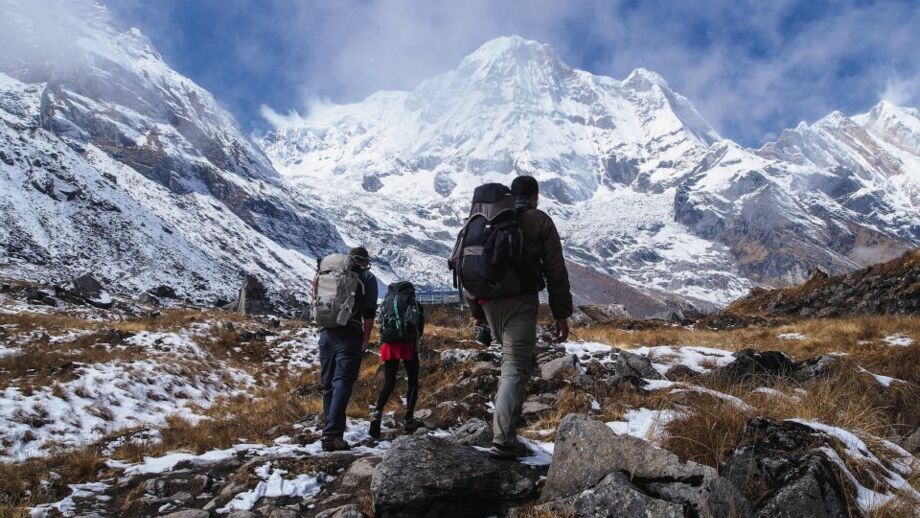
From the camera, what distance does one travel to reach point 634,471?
12.1ft

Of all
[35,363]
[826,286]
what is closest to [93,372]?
[35,363]

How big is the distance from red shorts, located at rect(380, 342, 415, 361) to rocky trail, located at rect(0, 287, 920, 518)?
1154mm

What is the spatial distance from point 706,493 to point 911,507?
127 cm

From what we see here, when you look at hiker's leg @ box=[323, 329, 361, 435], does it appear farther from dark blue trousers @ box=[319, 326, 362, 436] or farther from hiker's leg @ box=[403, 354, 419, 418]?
hiker's leg @ box=[403, 354, 419, 418]

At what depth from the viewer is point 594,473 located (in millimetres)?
3830

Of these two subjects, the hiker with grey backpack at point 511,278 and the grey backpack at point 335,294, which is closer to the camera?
the hiker with grey backpack at point 511,278

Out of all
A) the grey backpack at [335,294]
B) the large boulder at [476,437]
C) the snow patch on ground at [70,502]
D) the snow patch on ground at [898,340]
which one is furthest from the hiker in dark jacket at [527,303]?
the snow patch on ground at [898,340]

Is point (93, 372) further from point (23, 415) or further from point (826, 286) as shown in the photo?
point (826, 286)

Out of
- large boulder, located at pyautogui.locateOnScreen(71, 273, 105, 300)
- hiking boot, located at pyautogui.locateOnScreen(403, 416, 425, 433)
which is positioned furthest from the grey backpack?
large boulder, located at pyautogui.locateOnScreen(71, 273, 105, 300)

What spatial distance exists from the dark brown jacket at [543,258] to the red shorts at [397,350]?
377cm

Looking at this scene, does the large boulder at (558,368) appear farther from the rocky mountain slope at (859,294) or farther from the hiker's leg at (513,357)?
the rocky mountain slope at (859,294)

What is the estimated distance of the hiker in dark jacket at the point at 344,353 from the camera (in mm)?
6949

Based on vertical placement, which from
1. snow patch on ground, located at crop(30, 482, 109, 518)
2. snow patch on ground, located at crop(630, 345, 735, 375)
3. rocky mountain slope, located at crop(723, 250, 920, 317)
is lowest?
snow patch on ground, located at crop(30, 482, 109, 518)

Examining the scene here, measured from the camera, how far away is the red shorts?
8102mm
